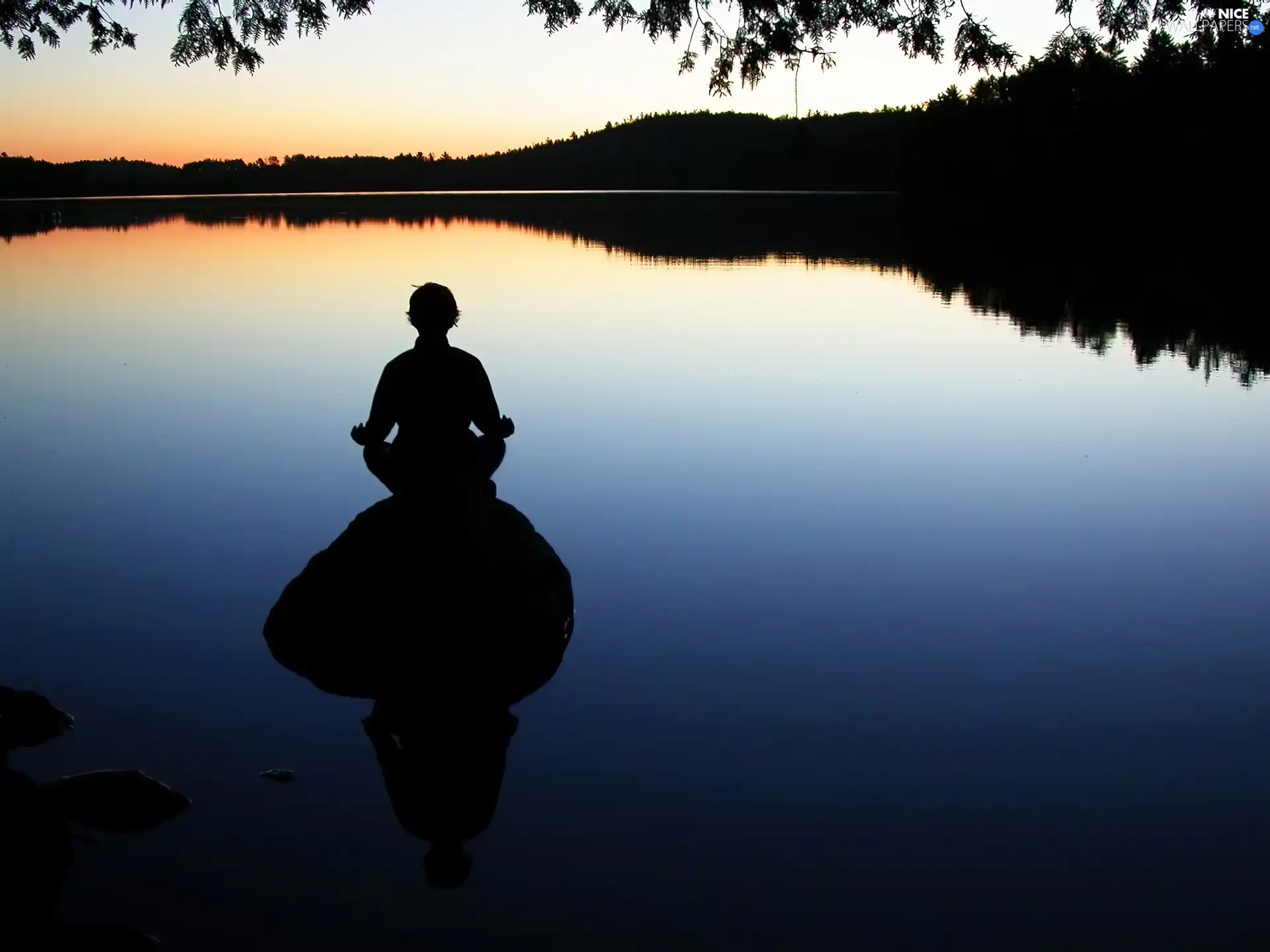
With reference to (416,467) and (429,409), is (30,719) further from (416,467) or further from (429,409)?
(429,409)

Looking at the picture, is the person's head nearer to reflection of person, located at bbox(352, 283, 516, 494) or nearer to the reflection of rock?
reflection of person, located at bbox(352, 283, 516, 494)

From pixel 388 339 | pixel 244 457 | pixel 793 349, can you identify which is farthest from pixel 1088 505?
pixel 388 339

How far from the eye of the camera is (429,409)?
715 centimetres

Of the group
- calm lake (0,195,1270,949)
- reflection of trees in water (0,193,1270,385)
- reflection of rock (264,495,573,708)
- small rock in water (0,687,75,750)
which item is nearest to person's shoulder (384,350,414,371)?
reflection of rock (264,495,573,708)

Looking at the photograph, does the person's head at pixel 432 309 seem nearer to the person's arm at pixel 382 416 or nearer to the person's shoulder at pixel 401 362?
the person's shoulder at pixel 401 362

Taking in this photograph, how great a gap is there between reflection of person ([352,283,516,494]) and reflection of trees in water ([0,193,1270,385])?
15.4 metres

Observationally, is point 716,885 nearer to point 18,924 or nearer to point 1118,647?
point 18,924

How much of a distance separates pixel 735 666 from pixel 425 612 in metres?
1.93

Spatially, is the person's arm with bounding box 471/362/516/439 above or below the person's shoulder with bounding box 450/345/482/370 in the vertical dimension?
below

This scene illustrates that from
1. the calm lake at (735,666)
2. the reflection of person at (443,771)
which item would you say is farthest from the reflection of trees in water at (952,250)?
the reflection of person at (443,771)

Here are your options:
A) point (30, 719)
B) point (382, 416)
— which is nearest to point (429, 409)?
point (382, 416)

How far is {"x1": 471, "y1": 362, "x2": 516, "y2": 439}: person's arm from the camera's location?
7.19 meters

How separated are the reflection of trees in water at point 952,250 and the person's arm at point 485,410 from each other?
1522 centimetres

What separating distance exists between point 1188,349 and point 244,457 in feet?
56.6
